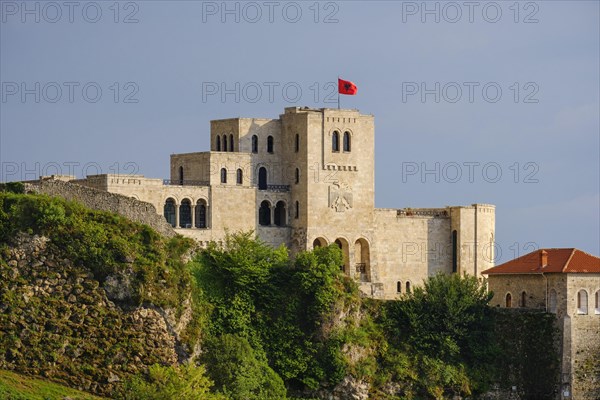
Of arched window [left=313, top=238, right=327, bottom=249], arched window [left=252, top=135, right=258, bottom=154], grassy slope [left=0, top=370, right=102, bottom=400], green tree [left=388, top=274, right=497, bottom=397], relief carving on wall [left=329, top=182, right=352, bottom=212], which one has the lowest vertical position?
grassy slope [left=0, top=370, right=102, bottom=400]

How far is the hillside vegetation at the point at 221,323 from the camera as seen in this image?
89500 mm

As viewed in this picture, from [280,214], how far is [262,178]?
225 cm

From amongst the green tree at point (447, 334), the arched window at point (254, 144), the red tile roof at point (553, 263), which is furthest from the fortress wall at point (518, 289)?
the arched window at point (254, 144)

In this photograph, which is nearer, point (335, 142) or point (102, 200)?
point (102, 200)

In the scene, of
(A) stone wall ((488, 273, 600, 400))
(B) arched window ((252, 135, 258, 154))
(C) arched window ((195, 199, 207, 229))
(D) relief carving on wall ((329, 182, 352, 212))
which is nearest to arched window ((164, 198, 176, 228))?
(C) arched window ((195, 199, 207, 229))

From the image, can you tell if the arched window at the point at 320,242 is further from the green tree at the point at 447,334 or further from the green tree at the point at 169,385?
the green tree at the point at 169,385

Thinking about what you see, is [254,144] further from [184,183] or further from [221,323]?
[221,323]

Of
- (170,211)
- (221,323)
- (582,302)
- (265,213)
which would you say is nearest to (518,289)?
(582,302)

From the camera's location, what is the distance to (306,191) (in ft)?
354

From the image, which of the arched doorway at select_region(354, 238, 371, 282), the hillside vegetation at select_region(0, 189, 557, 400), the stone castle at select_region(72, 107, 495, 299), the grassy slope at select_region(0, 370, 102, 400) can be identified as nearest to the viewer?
the grassy slope at select_region(0, 370, 102, 400)

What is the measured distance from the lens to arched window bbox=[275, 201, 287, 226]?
108500 mm

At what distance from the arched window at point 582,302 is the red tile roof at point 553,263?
1275 mm

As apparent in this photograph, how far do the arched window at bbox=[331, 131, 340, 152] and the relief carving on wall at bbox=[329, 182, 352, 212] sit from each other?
1.94m

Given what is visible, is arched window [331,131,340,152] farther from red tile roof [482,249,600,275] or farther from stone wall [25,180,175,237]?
stone wall [25,180,175,237]
